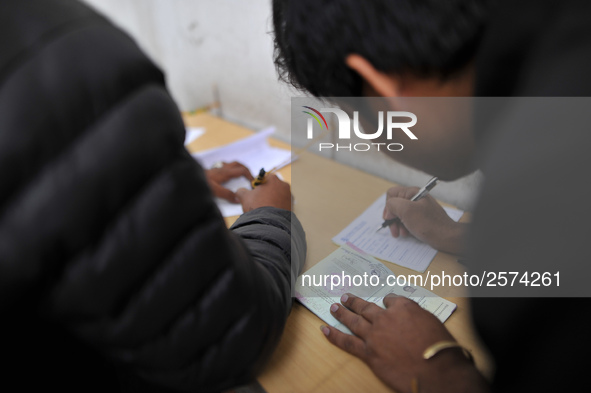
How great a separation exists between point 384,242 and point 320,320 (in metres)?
0.26

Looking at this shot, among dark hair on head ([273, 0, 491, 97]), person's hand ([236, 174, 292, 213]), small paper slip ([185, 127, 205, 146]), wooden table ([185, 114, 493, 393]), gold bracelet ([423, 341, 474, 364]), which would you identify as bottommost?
small paper slip ([185, 127, 205, 146])

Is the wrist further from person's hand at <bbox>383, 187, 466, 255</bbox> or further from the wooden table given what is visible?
person's hand at <bbox>383, 187, 466, 255</bbox>

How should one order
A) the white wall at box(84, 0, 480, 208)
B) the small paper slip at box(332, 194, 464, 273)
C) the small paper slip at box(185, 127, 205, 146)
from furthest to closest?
the small paper slip at box(185, 127, 205, 146) < the white wall at box(84, 0, 480, 208) < the small paper slip at box(332, 194, 464, 273)

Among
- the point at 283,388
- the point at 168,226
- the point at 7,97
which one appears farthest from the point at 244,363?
the point at 7,97

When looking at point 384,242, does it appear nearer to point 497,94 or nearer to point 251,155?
point 497,94

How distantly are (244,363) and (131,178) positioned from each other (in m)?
0.28

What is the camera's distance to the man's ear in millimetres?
393

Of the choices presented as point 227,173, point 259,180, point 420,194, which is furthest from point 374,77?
point 227,173

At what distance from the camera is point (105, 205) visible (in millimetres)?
283

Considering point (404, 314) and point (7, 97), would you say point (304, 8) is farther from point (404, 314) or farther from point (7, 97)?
point (404, 314)

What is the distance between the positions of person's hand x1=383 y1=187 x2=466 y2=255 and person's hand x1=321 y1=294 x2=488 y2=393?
0.21m

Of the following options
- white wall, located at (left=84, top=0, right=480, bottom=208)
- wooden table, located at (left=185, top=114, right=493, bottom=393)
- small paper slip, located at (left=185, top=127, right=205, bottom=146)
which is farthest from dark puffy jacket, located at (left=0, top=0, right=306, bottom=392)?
small paper slip, located at (left=185, top=127, right=205, bottom=146)

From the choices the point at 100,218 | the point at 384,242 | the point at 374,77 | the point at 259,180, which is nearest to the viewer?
the point at 100,218

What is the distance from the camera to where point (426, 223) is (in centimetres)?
76
